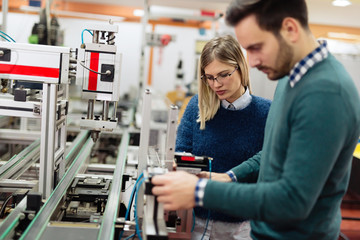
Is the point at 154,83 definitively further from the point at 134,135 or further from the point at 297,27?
the point at 297,27

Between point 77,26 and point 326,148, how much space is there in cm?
746

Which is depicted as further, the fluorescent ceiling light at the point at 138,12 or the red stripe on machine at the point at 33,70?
the fluorescent ceiling light at the point at 138,12

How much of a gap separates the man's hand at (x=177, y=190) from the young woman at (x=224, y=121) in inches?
25.0

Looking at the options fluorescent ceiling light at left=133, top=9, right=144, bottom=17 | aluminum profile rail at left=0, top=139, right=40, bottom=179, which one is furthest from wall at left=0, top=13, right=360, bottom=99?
aluminum profile rail at left=0, top=139, right=40, bottom=179

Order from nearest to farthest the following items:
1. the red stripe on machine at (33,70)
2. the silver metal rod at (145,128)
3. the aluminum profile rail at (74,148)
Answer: the silver metal rod at (145,128)
the red stripe on machine at (33,70)
the aluminum profile rail at (74,148)

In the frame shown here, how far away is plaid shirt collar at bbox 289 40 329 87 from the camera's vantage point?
95 cm

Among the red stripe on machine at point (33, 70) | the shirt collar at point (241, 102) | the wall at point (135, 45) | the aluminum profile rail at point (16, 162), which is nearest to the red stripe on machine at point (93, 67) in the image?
the red stripe on machine at point (33, 70)

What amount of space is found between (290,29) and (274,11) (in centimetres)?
6

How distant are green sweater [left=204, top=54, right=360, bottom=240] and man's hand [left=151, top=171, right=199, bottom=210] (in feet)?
0.16

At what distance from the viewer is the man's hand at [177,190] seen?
96 centimetres

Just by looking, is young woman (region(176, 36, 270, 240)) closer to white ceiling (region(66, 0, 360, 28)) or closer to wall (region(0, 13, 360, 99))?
white ceiling (region(66, 0, 360, 28))

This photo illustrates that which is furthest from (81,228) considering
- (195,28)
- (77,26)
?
(195,28)

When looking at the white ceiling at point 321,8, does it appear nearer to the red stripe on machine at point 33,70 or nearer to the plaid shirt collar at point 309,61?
the red stripe on machine at point 33,70

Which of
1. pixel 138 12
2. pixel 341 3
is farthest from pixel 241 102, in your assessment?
pixel 138 12
